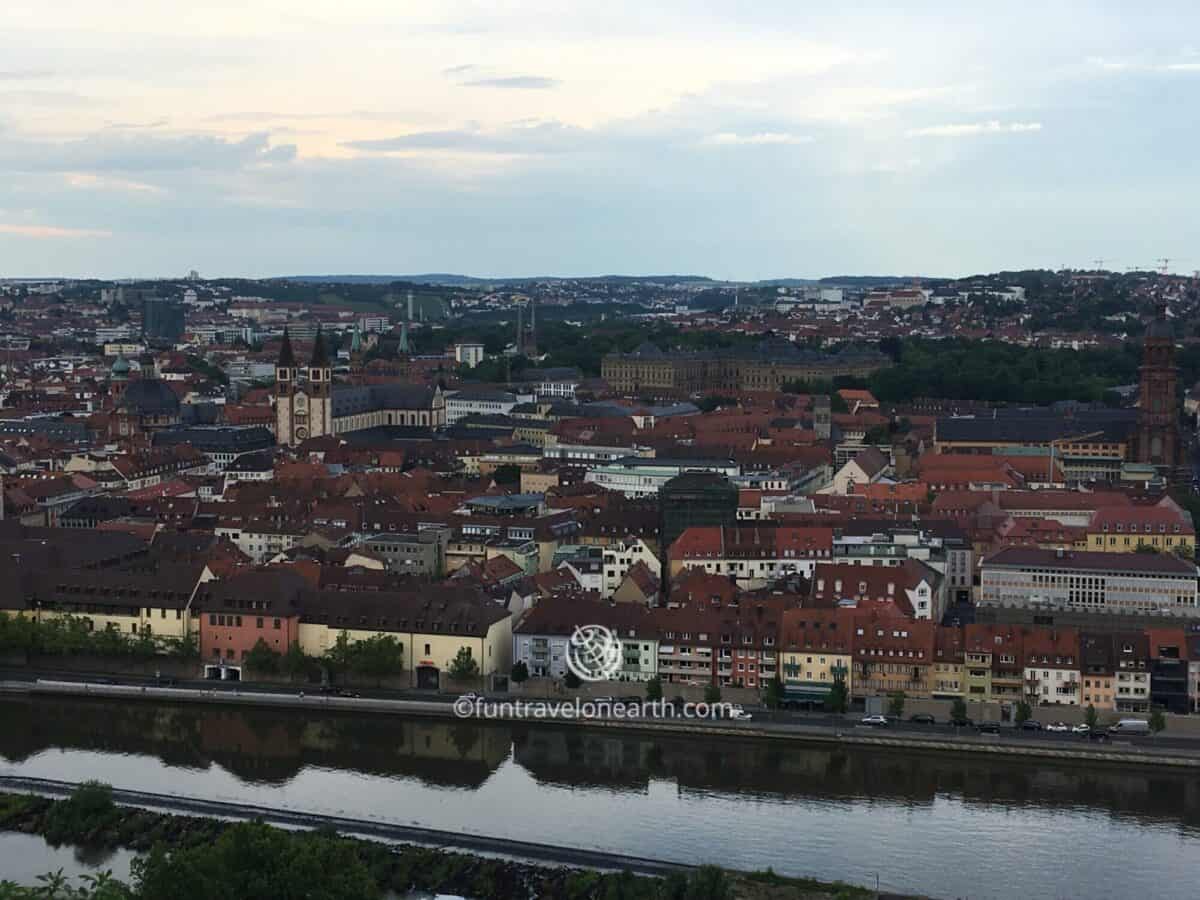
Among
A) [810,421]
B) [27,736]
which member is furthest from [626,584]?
[810,421]

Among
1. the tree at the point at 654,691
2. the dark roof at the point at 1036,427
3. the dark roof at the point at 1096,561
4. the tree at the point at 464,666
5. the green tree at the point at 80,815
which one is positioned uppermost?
the dark roof at the point at 1036,427

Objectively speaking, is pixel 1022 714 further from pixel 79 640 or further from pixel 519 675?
pixel 79 640

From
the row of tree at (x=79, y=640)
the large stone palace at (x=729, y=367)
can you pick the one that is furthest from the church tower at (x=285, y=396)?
the row of tree at (x=79, y=640)

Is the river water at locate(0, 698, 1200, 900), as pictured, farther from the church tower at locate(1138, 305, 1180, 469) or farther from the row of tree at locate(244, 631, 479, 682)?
the church tower at locate(1138, 305, 1180, 469)

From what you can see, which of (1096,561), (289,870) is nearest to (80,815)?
(289,870)

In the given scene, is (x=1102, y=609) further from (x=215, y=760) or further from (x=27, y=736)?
(x=27, y=736)

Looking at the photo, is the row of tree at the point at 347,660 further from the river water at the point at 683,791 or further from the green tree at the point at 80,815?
the green tree at the point at 80,815
